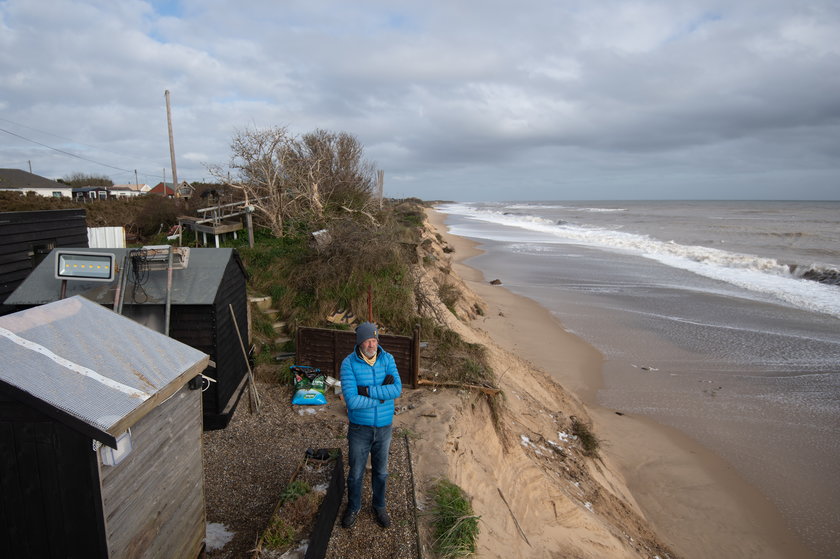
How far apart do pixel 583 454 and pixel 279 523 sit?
583 cm

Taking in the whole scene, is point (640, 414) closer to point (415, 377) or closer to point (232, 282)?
point (415, 377)

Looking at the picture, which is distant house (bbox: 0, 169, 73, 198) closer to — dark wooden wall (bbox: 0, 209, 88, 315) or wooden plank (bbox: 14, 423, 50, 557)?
dark wooden wall (bbox: 0, 209, 88, 315)

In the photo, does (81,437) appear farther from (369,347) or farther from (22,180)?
(22,180)

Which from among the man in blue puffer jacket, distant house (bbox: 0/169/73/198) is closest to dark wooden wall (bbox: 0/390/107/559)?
the man in blue puffer jacket

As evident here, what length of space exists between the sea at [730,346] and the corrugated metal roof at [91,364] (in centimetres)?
902

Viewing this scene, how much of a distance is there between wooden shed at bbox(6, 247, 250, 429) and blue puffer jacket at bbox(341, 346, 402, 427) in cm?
391

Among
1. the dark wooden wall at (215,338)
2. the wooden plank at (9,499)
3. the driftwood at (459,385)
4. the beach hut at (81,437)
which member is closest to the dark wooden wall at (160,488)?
the beach hut at (81,437)

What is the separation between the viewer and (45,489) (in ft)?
10.2

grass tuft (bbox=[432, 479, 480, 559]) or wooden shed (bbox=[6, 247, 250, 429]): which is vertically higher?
wooden shed (bbox=[6, 247, 250, 429])

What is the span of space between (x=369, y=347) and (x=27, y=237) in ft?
32.4

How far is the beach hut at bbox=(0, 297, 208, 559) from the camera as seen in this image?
2971 millimetres

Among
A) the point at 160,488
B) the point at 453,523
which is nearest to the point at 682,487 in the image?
the point at 453,523

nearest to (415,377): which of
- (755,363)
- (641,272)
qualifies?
(755,363)

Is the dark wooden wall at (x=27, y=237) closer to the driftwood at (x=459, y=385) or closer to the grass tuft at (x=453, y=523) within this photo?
the driftwood at (x=459, y=385)
